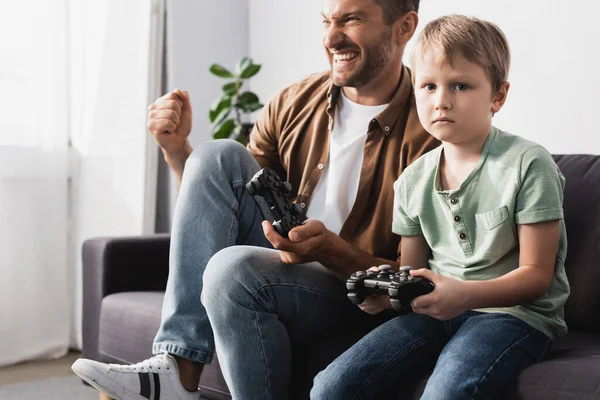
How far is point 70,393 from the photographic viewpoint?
8.55 feet

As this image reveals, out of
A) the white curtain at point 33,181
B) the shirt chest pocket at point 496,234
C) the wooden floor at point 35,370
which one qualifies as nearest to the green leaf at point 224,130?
the white curtain at point 33,181

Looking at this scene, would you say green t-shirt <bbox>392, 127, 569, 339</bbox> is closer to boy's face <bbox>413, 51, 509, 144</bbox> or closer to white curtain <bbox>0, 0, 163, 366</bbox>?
boy's face <bbox>413, 51, 509, 144</bbox>

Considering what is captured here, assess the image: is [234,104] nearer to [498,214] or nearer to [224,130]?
[224,130]

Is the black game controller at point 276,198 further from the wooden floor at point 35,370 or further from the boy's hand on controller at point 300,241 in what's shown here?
the wooden floor at point 35,370

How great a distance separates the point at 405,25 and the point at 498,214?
0.66 meters

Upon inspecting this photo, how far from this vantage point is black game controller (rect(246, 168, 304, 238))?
4.79ft

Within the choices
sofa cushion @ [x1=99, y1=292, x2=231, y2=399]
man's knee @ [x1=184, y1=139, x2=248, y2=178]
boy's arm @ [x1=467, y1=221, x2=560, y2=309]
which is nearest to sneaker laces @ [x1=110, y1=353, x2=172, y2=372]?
sofa cushion @ [x1=99, y1=292, x2=231, y2=399]

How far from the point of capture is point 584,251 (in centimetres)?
164

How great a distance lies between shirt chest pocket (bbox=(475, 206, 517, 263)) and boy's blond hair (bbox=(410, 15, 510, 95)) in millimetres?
216

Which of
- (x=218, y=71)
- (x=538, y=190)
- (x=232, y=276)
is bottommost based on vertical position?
(x=232, y=276)

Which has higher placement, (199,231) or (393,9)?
(393,9)

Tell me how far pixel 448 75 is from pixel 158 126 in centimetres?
73

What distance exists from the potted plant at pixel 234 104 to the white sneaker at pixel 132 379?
1.60 metres

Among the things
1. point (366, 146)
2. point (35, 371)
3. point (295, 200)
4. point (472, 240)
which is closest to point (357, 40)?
point (366, 146)
